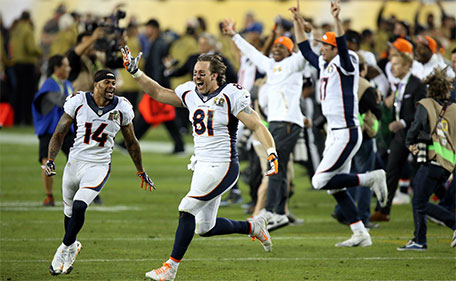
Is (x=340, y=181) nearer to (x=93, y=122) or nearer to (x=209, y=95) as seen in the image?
(x=209, y=95)

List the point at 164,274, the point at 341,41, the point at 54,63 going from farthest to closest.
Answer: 1. the point at 54,63
2. the point at 341,41
3. the point at 164,274

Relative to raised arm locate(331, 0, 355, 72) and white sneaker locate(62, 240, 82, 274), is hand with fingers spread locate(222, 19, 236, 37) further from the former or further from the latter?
white sneaker locate(62, 240, 82, 274)

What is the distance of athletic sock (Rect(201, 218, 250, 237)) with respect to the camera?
850 centimetres

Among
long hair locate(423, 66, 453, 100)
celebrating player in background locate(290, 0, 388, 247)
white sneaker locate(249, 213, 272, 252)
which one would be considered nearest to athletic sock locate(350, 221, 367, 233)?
celebrating player in background locate(290, 0, 388, 247)

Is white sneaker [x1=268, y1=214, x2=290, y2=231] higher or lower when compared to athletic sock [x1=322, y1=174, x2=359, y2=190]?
lower

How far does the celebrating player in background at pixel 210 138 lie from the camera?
8.18 metres

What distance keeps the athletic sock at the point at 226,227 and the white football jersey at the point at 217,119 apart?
0.60m

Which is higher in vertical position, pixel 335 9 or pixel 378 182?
pixel 335 9

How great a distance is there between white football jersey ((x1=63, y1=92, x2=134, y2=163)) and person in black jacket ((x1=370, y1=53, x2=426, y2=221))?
4.32 metres

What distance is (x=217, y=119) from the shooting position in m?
8.23

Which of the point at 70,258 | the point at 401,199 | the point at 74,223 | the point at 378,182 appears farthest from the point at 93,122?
the point at 401,199

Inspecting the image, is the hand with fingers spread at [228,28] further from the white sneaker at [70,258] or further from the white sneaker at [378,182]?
the white sneaker at [70,258]

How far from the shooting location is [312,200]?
14.4 metres

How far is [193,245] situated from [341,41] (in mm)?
2760
